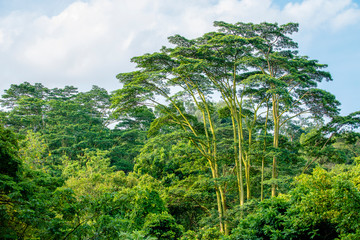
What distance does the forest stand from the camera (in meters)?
4.25

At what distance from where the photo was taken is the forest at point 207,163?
4.25 meters

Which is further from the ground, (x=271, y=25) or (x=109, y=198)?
(x=271, y=25)

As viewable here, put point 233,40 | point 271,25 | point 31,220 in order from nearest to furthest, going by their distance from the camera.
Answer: point 31,220 < point 233,40 < point 271,25

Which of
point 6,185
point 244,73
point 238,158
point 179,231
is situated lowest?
point 179,231

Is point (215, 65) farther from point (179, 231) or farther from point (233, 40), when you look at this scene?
point (179, 231)

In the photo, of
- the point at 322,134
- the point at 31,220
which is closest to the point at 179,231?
the point at 31,220

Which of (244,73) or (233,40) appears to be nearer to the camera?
(233,40)

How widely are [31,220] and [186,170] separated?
9.95m

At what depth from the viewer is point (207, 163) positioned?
12.6 metres

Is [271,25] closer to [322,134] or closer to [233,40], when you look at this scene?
[233,40]

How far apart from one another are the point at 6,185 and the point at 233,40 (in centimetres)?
809

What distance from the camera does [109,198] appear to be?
443cm

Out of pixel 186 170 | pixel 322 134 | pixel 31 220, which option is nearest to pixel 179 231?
pixel 31 220

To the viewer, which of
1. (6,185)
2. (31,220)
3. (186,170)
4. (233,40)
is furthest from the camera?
(186,170)
